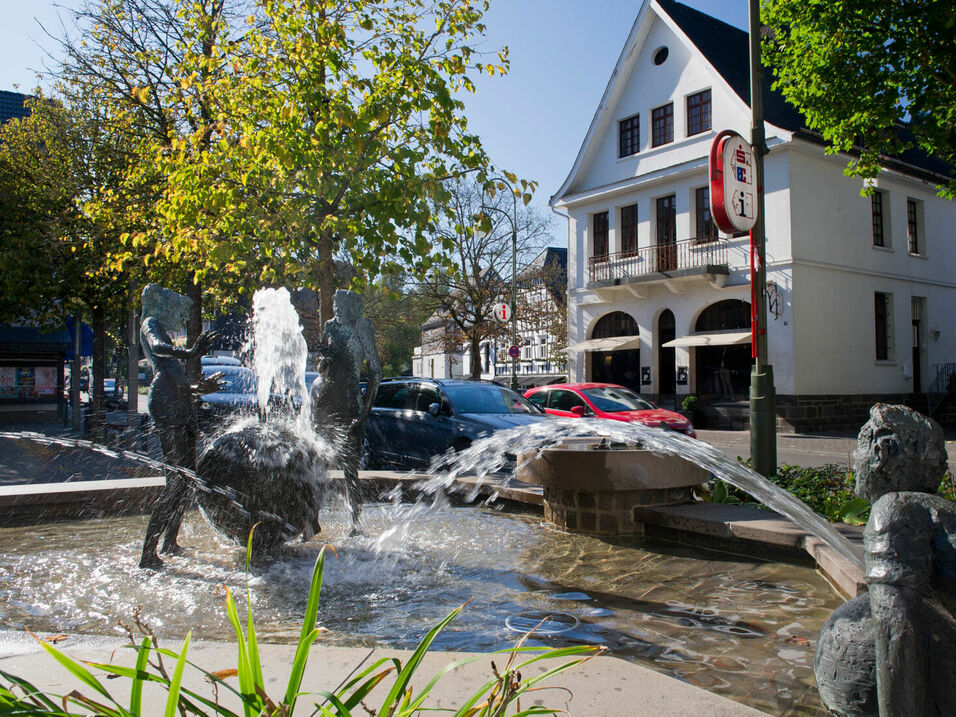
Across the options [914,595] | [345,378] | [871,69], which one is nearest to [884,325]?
[871,69]

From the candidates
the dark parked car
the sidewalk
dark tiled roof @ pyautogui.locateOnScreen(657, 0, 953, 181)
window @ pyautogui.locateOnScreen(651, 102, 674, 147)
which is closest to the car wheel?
the dark parked car

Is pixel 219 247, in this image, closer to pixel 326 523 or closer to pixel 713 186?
pixel 326 523

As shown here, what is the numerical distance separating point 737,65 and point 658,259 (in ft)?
22.5

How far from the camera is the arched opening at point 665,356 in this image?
26.1 metres

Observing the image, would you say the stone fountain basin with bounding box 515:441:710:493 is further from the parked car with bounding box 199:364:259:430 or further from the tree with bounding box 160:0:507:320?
the parked car with bounding box 199:364:259:430

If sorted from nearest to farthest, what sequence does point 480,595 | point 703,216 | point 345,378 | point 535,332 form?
point 480,595
point 345,378
point 703,216
point 535,332

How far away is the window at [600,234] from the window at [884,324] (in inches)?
362

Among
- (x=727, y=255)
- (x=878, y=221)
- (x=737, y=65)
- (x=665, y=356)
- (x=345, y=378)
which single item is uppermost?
(x=737, y=65)

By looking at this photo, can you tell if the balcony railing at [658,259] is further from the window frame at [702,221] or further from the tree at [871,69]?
the tree at [871,69]

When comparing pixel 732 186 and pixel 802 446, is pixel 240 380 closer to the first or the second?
pixel 732 186

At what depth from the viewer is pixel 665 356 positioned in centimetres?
2636

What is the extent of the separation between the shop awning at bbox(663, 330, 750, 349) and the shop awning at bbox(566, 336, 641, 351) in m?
1.88

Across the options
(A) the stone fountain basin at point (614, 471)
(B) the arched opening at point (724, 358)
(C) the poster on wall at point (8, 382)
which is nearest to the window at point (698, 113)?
(B) the arched opening at point (724, 358)

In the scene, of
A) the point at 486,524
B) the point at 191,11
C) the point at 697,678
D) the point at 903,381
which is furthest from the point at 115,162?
the point at 903,381
